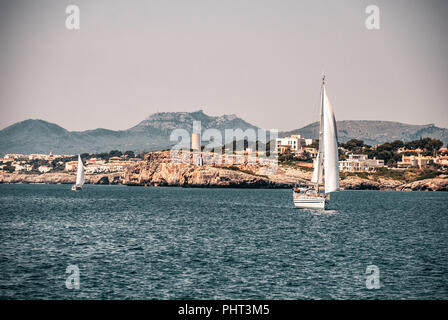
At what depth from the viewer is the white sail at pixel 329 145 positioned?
8031 cm

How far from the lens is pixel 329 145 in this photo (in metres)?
80.9

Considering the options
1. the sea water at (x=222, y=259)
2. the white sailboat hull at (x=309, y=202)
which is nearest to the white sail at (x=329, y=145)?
the white sailboat hull at (x=309, y=202)

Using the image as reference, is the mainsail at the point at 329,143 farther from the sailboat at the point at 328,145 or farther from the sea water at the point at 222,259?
the sea water at the point at 222,259

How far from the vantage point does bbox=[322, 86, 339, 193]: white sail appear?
80.3 meters

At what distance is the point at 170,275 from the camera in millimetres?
36188

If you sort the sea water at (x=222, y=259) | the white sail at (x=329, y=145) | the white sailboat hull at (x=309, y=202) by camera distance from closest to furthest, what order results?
the sea water at (x=222, y=259), the white sail at (x=329, y=145), the white sailboat hull at (x=309, y=202)

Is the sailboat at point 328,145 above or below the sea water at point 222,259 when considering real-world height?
above

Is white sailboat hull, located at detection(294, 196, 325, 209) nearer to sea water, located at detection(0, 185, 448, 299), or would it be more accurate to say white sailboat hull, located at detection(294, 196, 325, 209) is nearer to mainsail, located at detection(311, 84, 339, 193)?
mainsail, located at detection(311, 84, 339, 193)

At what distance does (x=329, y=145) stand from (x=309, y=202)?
12978mm

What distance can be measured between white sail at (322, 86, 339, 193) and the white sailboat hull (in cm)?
609

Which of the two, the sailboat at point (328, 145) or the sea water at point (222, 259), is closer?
the sea water at point (222, 259)

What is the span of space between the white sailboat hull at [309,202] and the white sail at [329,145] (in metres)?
6.09
